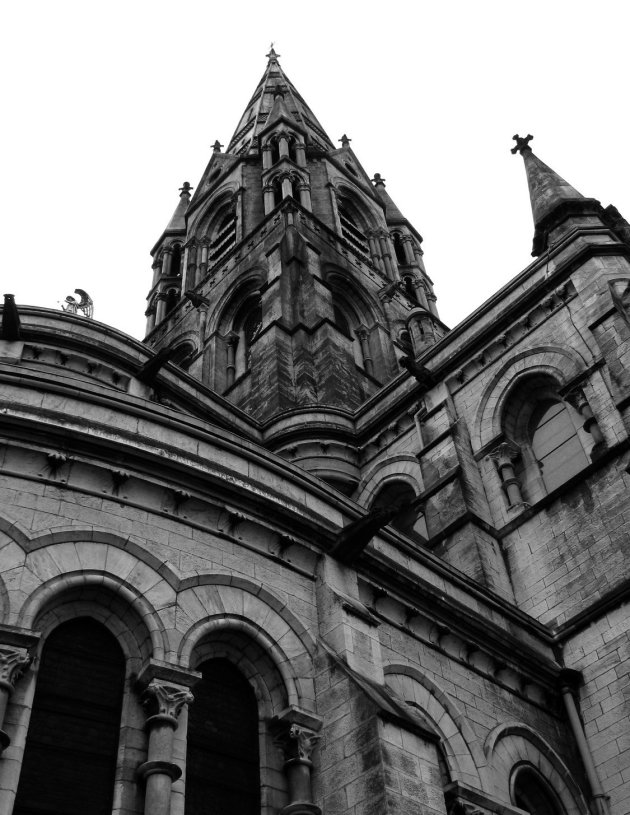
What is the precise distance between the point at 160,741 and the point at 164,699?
0.48 meters

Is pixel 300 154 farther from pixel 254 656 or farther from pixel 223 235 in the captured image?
pixel 254 656

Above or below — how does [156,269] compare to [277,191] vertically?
above

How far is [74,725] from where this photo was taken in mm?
10586

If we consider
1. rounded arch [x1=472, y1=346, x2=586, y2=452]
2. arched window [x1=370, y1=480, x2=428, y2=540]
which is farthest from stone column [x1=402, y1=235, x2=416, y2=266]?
rounded arch [x1=472, y1=346, x2=586, y2=452]

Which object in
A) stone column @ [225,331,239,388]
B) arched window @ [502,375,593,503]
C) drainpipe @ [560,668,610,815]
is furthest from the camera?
stone column @ [225,331,239,388]

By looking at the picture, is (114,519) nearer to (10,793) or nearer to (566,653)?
(10,793)

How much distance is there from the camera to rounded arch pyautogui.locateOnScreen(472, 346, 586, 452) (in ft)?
69.6

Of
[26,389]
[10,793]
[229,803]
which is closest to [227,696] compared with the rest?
[229,803]

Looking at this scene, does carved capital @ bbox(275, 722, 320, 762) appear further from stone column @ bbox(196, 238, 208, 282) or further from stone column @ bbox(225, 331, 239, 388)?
stone column @ bbox(196, 238, 208, 282)

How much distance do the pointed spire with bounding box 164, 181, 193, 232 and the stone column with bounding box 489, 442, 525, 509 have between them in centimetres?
3422

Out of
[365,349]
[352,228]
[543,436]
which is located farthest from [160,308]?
[543,436]

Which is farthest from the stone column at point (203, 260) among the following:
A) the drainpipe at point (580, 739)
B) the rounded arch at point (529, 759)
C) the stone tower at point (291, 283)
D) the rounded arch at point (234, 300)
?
the rounded arch at point (529, 759)

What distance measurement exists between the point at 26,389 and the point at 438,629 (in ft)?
21.7

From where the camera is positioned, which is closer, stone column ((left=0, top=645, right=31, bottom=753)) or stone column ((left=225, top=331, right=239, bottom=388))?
stone column ((left=0, top=645, right=31, bottom=753))
